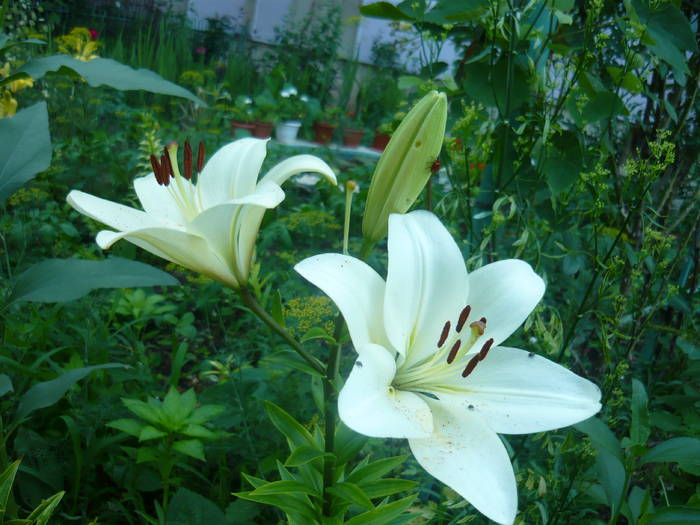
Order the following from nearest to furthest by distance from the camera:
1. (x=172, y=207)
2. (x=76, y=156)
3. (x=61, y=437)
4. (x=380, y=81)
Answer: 1. (x=172, y=207)
2. (x=61, y=437)
3. (x=76, y=156)
4. (x=380, y=81)

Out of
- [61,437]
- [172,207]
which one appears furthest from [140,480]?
[172,207]

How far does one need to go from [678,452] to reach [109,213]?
29.9 inches

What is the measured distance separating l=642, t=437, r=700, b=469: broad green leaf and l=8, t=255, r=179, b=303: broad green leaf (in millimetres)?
704

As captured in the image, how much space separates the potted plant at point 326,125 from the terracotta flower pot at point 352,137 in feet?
0.39

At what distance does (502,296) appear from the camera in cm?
60

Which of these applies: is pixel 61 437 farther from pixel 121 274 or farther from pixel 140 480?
pixel 121 274

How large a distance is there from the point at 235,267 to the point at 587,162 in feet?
2.60

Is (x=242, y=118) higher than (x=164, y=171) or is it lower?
lower

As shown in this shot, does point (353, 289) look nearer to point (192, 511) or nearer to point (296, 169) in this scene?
point (296, 169)

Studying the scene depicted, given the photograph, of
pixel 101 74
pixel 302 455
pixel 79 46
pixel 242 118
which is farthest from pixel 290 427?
pixel 242 118

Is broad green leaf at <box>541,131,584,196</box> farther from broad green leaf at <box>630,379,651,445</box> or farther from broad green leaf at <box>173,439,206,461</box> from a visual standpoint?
Result: broad green leaf at <box>173,439,206,461</box>

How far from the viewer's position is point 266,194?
501 mm

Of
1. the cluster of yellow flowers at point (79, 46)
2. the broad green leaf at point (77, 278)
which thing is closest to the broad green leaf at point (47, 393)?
the broad green leaf at point (77, 278)

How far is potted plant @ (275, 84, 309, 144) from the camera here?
14.1 feet
